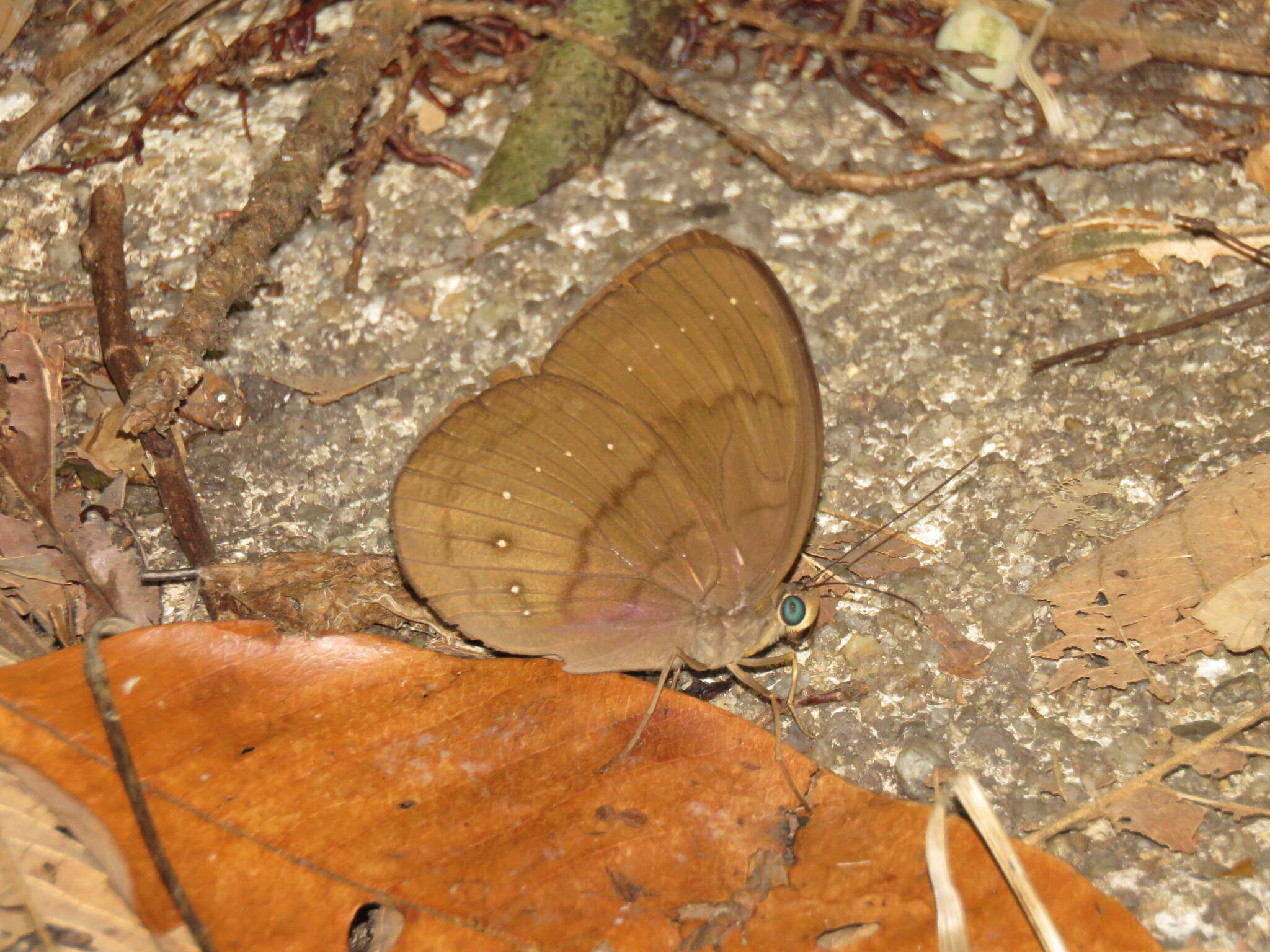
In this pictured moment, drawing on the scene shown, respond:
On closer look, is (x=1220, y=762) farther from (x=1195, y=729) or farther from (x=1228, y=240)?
(x=1228, y=240)

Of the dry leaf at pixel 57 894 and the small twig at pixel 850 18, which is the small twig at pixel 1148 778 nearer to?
the dry leaf at pixel 57 894

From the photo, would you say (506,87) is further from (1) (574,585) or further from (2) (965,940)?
(2) (965,940)

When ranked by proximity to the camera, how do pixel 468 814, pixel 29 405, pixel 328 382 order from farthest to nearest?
1. pixel 328 382
2. pixel 29 405
3. pixel 468 814

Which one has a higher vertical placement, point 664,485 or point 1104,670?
point 664,485

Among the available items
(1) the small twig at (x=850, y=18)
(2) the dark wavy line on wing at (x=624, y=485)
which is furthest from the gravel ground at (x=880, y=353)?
(2) the dark wavy line on wing at (x=624, y=485)

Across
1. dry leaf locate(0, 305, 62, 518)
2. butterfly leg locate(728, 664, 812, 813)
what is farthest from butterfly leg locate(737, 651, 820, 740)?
dry leaf locate(0, 305, 62, 518)

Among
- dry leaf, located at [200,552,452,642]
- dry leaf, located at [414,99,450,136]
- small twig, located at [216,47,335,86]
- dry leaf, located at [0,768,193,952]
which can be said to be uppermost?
small twig, located at [216,47,335,86]

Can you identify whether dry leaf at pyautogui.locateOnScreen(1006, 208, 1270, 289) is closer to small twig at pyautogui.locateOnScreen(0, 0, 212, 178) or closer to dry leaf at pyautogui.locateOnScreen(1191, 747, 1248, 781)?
dry leaf at pyautogui.locateOnScreen(1191, 747, 1248, 781)

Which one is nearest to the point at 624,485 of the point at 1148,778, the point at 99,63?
the point at 1148,778
